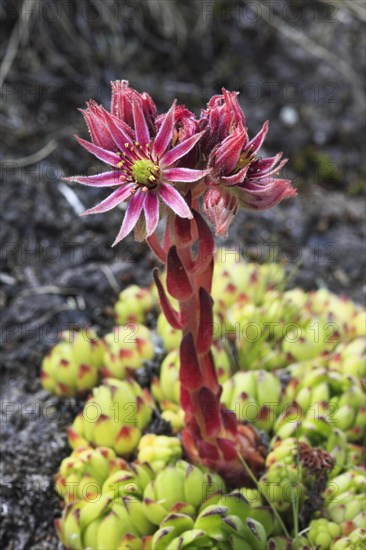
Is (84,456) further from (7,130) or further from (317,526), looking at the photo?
(7,130)

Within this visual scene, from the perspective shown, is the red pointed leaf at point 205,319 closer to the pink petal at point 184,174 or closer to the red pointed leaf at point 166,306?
the red pointed leaf at point 166,306

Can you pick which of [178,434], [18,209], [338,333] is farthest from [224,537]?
[18,209]

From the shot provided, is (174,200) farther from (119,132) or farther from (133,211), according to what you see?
(119,132)

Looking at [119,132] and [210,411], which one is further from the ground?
[119,132]

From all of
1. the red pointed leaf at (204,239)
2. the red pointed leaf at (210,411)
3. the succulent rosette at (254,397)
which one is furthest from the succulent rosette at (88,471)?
the red pointed leaf at (204,239)

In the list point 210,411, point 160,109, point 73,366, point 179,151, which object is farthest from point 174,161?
point 160,109

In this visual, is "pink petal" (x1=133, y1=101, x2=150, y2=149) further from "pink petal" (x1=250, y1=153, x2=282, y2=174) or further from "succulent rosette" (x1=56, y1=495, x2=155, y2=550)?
"succulent rosette" (x1=56, y1=495, x2=155, y2=550)

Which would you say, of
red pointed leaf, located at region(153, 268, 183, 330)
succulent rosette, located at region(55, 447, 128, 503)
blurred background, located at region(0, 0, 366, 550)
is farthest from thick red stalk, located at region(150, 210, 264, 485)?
blurred background, located at region(0, 0, 366, 550)
